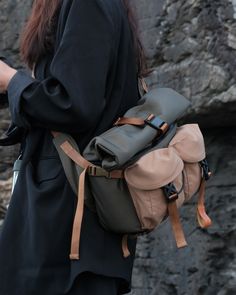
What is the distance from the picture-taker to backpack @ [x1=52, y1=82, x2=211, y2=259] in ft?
4.64

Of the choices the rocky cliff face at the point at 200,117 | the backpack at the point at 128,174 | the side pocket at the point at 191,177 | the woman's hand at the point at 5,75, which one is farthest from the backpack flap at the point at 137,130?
the rocky cliff face at the point at 200,117

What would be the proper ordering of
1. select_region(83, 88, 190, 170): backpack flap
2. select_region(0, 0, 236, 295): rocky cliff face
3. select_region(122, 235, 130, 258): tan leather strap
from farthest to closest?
select_region(0, 0, 236, 295): rocky cliff face → select_region(122, 235, 130, 258): tan leather strap → select_region(83, 88, 190, 170): backpack flap

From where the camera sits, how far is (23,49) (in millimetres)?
1613

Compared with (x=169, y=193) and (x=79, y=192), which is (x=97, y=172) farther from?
(x=169, y=193)

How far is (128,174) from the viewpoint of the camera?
1428 mm

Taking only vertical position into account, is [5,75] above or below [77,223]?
above

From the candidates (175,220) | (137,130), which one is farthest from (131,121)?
(175,220)

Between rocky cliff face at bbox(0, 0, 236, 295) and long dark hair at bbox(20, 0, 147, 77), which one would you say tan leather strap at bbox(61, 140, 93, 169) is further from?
rocky cliff face at bbox(0, 0, 236, 295)

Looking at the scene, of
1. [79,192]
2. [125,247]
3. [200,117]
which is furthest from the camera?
[200,117]

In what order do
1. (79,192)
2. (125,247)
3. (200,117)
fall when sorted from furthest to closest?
(200,117), (125,247), (79,192)

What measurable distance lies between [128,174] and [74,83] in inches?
8.9

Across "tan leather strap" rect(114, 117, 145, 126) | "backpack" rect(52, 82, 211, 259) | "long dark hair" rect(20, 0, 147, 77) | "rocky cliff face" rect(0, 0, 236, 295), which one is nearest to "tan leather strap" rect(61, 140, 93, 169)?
"backpack" rect(52, 82, 211, 259)

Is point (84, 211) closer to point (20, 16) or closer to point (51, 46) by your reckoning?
point (51, 46)

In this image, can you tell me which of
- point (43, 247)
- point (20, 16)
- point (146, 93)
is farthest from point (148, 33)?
point (43, 247)
